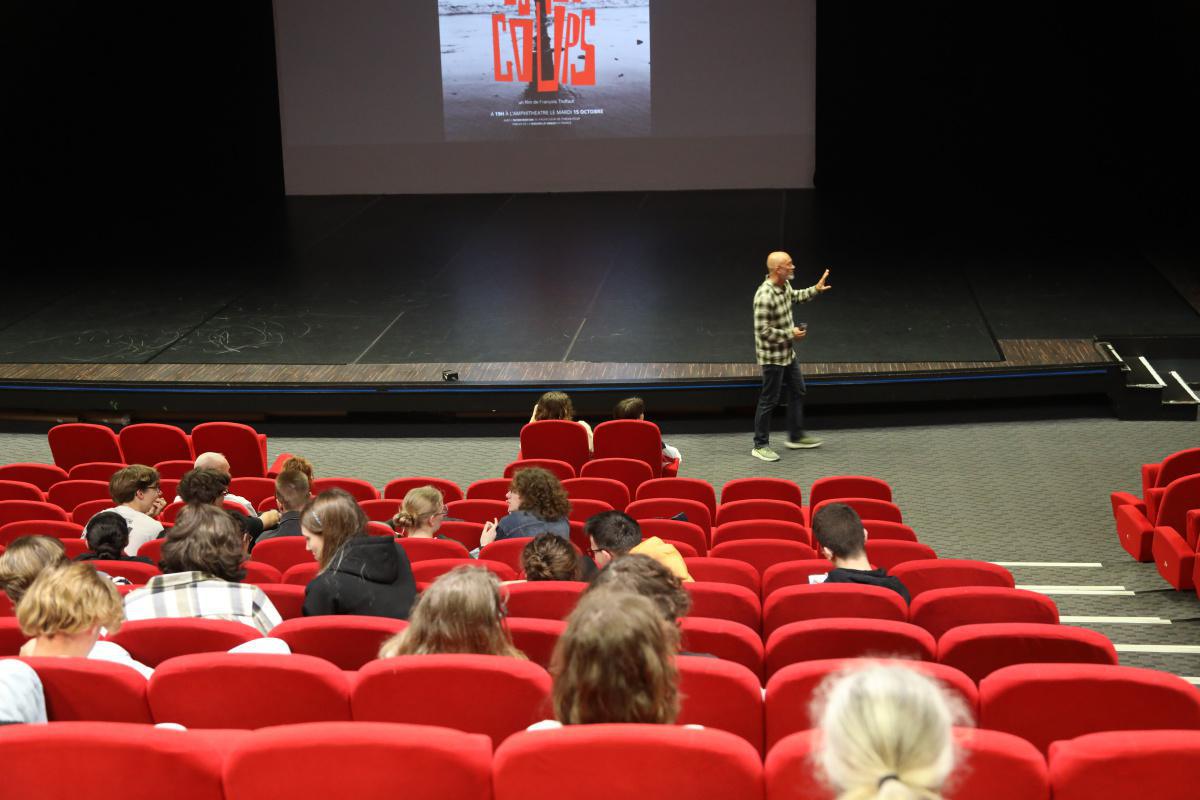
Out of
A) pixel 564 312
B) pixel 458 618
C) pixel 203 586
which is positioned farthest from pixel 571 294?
pixel 458 618

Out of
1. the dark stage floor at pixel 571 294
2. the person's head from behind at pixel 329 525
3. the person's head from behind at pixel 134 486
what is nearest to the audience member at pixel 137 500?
the person's head from behind at pixel 134 486

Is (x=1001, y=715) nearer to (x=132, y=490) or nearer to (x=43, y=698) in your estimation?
(x=43, y=698)

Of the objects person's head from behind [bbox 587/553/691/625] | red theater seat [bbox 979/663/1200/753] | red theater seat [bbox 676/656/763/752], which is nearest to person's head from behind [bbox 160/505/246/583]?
person's head from behind [bbox 587/553/691/625]

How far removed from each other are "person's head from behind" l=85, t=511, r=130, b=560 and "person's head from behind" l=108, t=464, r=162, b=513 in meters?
0.80

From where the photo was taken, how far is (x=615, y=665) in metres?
2.26

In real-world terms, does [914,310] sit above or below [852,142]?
below

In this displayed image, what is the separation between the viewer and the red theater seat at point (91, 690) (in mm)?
2703

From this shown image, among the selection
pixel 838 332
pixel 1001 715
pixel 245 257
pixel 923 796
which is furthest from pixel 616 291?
pixel 923 796

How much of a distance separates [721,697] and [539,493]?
2.12m

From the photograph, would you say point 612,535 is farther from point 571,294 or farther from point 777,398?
point 571,294

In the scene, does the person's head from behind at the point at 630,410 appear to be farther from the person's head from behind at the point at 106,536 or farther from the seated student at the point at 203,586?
the seated student at the point at 203,586

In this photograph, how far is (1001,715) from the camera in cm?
276

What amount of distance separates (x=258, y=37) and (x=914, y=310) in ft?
32.6

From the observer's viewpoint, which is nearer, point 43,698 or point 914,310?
point 43,698
